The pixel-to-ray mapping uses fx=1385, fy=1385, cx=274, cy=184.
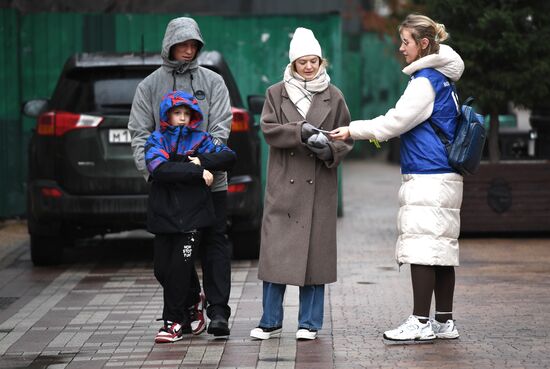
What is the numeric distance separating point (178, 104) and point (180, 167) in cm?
35

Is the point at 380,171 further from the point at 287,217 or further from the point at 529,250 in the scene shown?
the point at 287,217

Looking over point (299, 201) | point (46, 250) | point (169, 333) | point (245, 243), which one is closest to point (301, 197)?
point (299, 201)

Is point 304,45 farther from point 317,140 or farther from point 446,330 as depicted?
point 446,330

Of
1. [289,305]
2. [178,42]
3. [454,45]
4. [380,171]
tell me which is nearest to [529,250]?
[454,45]

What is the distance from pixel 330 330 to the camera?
8.11 metres

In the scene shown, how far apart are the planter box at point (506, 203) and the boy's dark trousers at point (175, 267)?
5483mm

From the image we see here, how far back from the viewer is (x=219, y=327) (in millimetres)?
7805

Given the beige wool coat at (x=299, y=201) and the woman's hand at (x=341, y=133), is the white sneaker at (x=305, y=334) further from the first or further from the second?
the woman's hand at (x=341, y=133)

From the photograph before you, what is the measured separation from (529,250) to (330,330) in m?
4.37

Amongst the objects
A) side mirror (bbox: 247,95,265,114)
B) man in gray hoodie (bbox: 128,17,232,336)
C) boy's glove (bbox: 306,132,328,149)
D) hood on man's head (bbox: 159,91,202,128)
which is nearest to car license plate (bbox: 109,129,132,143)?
side mirror (bbox: 247,95,265,114)

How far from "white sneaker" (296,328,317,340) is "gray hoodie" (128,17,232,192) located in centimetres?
94

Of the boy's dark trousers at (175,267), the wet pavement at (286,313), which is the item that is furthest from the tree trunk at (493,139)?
the boy's dark trousers at (175,267)

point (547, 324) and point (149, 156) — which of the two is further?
point (547, 324)

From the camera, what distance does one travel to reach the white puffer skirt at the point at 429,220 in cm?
759
